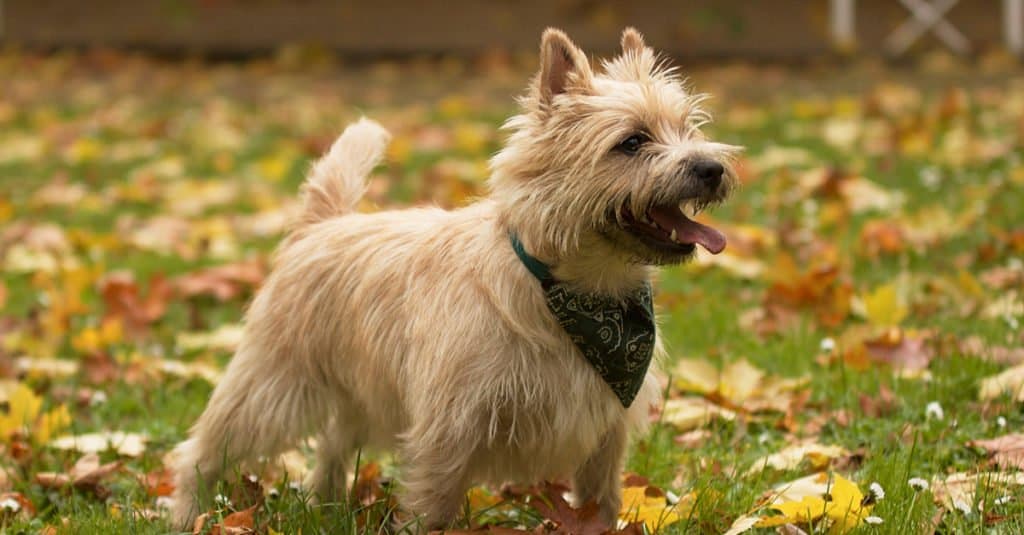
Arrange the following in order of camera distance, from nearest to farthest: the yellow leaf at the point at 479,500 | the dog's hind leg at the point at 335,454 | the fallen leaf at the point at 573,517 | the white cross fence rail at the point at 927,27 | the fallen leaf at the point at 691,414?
the fallen leaf at the point at 573,517 < the yellow leaf at the point at 479,500 < the dog's hind leg at the point at 335,454 < the fallen leaf at the point at 691,414 < the white cross fence rail at the point at 927,27

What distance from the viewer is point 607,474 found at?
3.50m

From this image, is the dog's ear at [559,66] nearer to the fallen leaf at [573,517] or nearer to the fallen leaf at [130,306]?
the fallen leaf at [573,517]

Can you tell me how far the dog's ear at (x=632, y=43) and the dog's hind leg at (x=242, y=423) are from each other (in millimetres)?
1325

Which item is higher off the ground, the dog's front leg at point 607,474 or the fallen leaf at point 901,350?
the dog's front leg at point 607,474

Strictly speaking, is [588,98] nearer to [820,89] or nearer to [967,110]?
[967,110]

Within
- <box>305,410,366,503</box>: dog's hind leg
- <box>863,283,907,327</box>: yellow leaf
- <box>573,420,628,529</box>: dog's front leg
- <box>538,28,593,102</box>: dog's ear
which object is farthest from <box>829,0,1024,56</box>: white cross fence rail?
<box>538,28,593,102</box>: dog's ear

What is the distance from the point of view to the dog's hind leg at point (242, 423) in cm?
370

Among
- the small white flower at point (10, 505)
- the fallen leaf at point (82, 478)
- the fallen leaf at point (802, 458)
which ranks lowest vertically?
the fallen leaf at point (802, 458)

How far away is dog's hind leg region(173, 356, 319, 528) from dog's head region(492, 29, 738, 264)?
96cm

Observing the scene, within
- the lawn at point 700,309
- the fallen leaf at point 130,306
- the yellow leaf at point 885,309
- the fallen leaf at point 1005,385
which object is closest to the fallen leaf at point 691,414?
the lawn at point 700,309

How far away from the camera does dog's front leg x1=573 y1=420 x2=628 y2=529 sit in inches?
136

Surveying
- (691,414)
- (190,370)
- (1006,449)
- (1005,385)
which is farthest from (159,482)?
(1005,385)

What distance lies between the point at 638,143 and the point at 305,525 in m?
1.27

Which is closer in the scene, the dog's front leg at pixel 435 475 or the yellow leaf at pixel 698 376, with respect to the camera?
the dog's front leg at pixel 435 475
